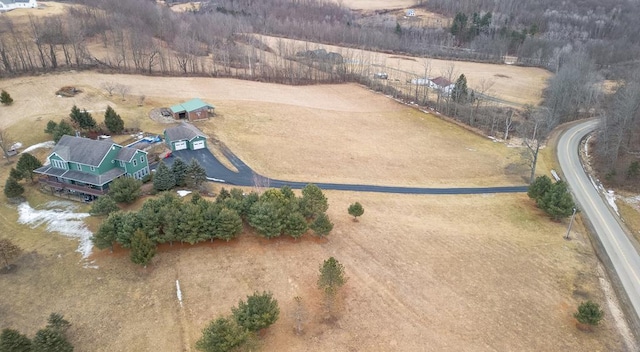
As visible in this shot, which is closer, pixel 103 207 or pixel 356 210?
pixel 103 207


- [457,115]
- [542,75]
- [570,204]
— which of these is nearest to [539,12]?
[542,75]

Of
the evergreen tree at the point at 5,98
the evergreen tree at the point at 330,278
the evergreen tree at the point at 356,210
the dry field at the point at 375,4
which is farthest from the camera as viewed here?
the dry field at the point at 375,4

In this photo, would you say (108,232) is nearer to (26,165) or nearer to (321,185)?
(26,165)

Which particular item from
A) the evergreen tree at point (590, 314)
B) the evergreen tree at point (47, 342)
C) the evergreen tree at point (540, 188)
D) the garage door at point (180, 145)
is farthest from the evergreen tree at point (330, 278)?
the garage door at point (180, 145)

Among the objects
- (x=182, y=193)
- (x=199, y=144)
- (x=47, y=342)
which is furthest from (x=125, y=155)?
(x=47, y=342)

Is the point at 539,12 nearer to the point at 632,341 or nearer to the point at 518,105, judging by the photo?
the point at 518,105

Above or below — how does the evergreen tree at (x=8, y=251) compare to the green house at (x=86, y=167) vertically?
below

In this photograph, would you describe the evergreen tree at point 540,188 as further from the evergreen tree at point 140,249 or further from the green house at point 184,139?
the green house at point 184,139
